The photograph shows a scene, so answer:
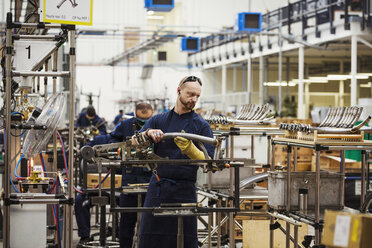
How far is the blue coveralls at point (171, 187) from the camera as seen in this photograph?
3.93 meters

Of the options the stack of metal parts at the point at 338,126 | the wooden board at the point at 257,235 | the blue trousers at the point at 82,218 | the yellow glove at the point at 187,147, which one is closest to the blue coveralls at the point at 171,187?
the yellow glove at the point at 187,147

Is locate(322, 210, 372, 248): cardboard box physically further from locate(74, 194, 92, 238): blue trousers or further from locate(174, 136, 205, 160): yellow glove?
locate(74, 194, 92, 238): blue trousers

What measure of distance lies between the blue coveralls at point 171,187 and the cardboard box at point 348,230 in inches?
62.0

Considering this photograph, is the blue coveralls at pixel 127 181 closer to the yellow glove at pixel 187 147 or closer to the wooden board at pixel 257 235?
the wooden board at pixel 257 235

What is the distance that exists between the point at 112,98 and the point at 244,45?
6.67 m

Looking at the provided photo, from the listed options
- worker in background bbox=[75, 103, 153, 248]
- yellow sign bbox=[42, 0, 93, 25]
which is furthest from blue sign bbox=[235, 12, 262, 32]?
yellow sign bbox=[42, 0, 93, 25]

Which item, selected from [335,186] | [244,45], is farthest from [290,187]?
[244,45]

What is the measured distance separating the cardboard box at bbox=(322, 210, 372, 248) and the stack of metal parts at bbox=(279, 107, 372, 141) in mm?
2119

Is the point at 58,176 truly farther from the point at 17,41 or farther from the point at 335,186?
the point at 335,186

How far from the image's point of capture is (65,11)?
4164mm

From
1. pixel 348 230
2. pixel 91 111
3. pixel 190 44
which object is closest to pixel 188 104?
pixel 348 230

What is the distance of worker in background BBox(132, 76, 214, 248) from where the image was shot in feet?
12.9

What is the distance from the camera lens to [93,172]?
7.46m

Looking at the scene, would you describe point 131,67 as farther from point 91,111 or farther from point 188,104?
point 188,104
